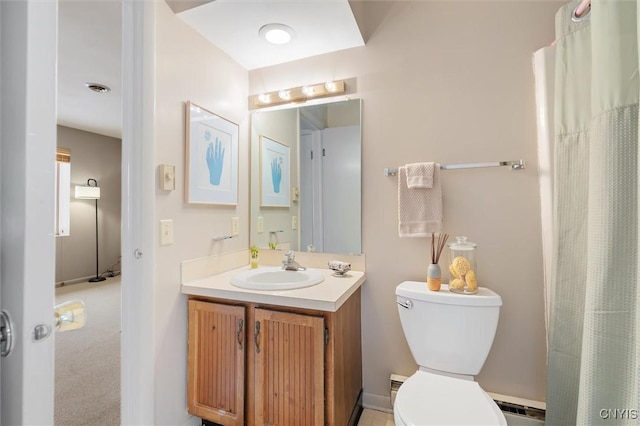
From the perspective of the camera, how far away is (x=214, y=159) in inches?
68.7

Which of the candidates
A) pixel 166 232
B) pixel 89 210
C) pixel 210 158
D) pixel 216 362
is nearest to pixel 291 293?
pixel 216 362

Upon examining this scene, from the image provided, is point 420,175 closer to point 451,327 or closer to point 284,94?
point 451,327

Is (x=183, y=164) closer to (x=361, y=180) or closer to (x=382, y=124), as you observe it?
(x=361, y=180)

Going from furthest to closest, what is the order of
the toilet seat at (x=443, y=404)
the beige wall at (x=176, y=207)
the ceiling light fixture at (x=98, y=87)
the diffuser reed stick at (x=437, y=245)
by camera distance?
the ceiling light fixture at (x=98, y=87) → the diffuser reed stick at (x=437, y=245) → the beige wall at (x=176, y=207) → the toilet seat at (x=443, y=404)

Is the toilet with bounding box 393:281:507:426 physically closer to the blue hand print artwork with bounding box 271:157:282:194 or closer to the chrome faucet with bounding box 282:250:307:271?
the chrome faucet with bounding box 282:250:307:271

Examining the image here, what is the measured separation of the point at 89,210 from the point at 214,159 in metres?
4.27

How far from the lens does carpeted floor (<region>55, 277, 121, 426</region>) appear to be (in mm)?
1701

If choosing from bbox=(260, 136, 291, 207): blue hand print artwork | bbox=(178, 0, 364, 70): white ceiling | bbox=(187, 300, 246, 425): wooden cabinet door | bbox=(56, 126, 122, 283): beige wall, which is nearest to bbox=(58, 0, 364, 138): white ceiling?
bbox=(178, 0, 364, 70): white ceiling

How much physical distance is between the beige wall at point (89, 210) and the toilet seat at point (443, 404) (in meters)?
5.09

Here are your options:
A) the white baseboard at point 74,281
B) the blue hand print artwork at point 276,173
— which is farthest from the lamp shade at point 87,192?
the blue hand print artwork at point 276,173

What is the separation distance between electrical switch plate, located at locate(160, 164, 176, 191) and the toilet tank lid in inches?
49.8

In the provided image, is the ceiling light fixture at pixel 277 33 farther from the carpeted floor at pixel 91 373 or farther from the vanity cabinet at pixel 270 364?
the carpeted floor at pixel 91 373

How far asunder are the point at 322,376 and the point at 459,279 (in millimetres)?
800

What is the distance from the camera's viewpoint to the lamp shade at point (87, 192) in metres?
4.32
